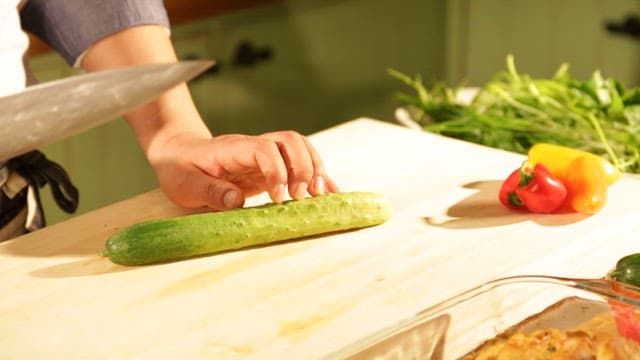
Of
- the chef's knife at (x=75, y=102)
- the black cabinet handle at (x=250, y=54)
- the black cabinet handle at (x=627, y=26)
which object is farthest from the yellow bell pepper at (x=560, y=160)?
the black cabinet handle at (x=627, y=26)

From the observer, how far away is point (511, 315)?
94 centimetres

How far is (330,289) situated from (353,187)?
313 mm

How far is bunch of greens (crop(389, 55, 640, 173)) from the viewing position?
190 cm

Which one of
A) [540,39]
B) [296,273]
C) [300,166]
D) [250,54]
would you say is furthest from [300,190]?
[540,39]

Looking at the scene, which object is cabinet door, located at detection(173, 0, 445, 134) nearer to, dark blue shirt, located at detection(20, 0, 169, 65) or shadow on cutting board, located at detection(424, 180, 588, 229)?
dark blue shirt, located at detection(20, 0, 169, 65)

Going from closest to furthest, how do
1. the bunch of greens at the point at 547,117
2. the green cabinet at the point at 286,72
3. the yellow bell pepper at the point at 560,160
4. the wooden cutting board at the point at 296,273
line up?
the wooden cutting board at the point at 296,273, the yellow bell pepper at the point at 560,160, the bunch of greens at the point at 547,117, the green cabinet at the point at 286,72

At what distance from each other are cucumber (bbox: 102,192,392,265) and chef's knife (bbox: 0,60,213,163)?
0.33 m

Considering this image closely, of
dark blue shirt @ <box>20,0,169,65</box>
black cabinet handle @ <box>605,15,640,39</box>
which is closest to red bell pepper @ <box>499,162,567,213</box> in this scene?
dark blue shirt @ <box>20,0,169,65</box>

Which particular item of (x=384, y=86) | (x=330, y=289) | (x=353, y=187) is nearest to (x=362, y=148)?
(x=353, y=187)

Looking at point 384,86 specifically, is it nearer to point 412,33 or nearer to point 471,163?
point 412,33

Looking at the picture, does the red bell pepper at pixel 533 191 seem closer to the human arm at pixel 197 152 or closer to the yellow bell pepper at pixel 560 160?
the yellow bell pepper at pixel 560 160

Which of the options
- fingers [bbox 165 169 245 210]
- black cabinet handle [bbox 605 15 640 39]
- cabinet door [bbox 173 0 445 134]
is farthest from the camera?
black cabinet handle [bbox 605 15 640 39]

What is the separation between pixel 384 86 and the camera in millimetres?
3531

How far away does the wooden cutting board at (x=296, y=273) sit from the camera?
1.08 meters
